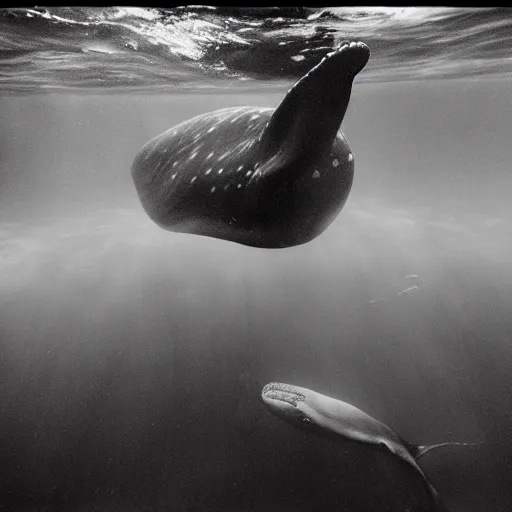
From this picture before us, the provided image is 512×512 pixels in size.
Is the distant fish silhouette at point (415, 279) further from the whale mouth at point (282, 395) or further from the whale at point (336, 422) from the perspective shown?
the whale mouth at point (282, 395)

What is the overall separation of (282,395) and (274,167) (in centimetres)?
411

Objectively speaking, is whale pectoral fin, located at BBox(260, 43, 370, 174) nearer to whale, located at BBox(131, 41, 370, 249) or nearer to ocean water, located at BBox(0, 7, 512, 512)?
whale, located at BBox(131, 41, 370, 249)

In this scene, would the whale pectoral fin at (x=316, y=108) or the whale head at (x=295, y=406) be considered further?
the whale head at (x=295, y=406)

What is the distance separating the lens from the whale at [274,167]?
6.76ft

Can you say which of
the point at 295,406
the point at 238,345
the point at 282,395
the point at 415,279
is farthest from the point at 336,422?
the point at 415,279

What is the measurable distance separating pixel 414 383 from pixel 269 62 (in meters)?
9.87

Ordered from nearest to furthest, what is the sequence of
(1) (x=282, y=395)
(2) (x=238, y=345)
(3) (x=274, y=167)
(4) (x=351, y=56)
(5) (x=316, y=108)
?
(4) (x=351, y=56) → (5) (x=316, y=108) → (3) (x=274, y=167) → (1) (x=282, y=395) → (2) (x=238, y=345)

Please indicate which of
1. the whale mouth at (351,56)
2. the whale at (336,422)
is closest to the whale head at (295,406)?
the whale at (336,422)

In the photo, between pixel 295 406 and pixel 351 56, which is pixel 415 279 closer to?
pixel 295 406

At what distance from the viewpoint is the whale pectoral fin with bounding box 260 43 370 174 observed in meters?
1.98

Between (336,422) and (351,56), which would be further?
(336,422)

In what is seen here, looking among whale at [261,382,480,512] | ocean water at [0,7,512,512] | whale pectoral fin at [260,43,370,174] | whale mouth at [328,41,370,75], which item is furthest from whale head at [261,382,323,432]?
Result: whale mouth at [328,41,370,75]

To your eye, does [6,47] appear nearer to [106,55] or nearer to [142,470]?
[106,55]

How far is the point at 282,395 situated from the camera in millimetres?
5352
